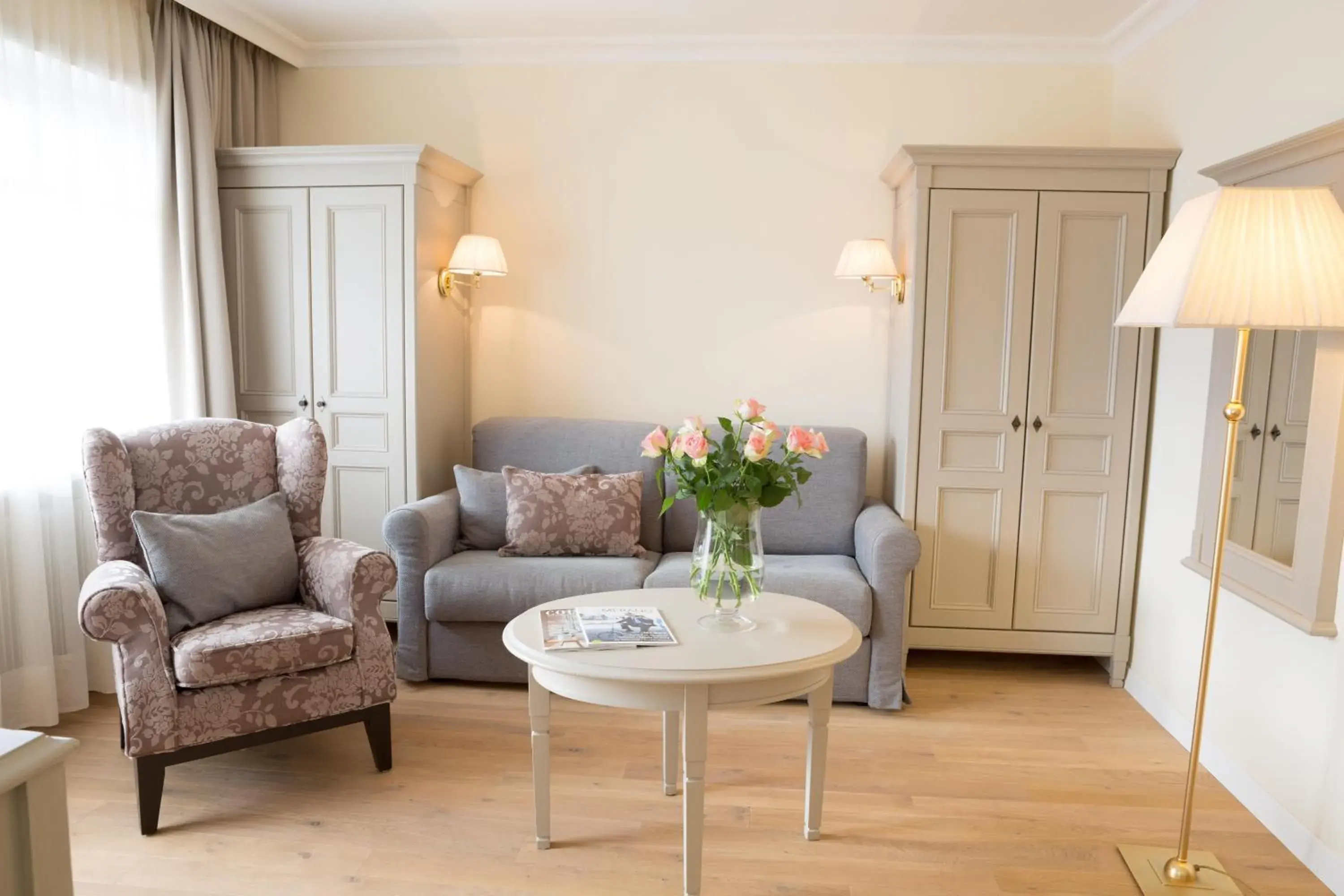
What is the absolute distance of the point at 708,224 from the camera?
13.5 ft

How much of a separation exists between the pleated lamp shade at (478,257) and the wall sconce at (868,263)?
4.52ft

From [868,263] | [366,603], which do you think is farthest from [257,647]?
[868,263]

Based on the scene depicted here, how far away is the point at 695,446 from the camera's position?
2160mm

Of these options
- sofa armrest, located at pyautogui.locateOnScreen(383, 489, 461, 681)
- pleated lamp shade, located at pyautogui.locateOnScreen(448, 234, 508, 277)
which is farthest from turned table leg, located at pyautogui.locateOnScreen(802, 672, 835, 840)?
pleated lamp shade, located at pyautogui.locateOnScreen(448, 234, 508, 277)

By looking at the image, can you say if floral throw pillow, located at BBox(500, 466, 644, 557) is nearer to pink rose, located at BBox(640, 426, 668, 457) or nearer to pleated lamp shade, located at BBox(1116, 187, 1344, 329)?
pink rose, located at BBox(640, 426, 668, 457)

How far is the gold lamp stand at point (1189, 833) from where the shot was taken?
7.06ft

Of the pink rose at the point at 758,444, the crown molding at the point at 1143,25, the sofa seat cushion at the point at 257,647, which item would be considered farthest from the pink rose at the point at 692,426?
the crown molding at the point at 1143,25

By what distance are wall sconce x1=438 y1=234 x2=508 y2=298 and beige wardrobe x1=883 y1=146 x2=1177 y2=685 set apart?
5.38 feet

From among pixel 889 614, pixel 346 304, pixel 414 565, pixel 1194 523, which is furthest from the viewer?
pixel 346 304

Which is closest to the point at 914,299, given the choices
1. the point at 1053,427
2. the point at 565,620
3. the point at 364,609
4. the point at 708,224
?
the point at 1053,427

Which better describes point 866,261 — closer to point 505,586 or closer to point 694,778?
point 505,586

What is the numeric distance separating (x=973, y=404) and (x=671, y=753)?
1780 mm

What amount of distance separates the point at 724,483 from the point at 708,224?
2159 millimetres

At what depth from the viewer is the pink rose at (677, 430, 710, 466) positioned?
2164mm
